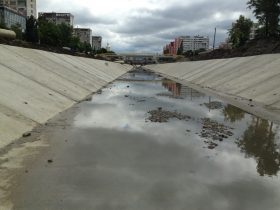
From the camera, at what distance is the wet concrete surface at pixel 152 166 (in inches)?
273

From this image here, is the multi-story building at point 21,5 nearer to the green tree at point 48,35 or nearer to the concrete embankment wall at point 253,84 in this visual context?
the green tree at point 48,35

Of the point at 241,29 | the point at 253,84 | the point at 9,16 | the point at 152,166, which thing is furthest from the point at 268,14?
the point at 9,16

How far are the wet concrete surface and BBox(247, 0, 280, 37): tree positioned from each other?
171 ft

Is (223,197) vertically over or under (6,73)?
under

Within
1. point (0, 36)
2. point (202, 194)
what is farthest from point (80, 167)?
point (0, 36)

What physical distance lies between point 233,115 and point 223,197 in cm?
1170

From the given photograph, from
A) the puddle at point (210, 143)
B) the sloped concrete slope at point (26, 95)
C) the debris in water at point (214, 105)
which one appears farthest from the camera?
the debris in water at point (214, 105)

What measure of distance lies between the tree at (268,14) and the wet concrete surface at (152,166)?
52255mm

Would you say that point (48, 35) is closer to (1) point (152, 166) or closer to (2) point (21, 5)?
(2) point (21, 5)

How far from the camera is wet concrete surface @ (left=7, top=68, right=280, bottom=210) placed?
694 centimetres

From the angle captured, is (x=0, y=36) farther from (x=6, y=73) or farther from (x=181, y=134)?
(x=181, y=134)

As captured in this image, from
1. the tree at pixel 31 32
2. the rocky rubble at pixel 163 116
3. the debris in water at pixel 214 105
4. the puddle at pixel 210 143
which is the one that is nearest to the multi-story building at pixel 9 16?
the tree at pixel 31 32

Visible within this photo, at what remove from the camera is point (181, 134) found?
1317cm

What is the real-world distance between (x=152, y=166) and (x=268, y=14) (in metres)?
60.7
